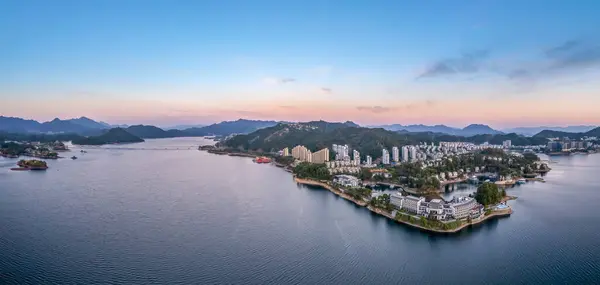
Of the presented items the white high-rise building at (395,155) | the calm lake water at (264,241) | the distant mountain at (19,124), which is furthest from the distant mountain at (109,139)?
the distant mountain at (19,124)

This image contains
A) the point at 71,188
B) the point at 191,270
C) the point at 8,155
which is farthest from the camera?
the point at 8,155

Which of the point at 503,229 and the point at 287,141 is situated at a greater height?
the point at 287,141

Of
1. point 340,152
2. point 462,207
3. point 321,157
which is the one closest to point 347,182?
point 462,207

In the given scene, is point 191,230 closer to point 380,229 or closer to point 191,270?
point 191,270

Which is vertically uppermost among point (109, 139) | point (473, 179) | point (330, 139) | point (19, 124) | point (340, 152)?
point (19, 124)

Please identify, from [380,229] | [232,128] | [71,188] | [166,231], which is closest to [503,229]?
[380,229]

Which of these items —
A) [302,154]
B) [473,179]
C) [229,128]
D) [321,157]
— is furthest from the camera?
[229,128]

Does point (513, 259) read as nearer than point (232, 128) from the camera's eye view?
Yes

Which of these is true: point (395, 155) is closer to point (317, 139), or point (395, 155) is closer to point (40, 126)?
point (317, 139)
